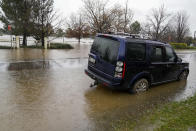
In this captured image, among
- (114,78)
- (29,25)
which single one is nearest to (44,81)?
(114,78)

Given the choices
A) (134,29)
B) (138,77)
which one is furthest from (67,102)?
(134,29)

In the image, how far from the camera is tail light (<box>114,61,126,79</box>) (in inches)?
173

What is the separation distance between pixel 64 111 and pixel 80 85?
6.63 ft

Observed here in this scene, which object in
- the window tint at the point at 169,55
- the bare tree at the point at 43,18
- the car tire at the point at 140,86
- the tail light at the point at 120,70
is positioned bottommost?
the car tire at the point at 140,86

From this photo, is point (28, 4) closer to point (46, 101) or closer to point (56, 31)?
point (56, 31)

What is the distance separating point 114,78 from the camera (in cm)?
448

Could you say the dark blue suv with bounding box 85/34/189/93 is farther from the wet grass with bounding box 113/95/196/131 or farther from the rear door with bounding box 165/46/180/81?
the wet grass with bounding box 113/95/196/131

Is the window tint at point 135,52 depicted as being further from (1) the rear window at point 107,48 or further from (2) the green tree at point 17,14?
(2) the green tree at point 17,14

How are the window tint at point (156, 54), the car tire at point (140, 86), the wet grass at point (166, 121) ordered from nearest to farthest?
the wet grass at point (166, 121) < the car tire at point (140, 86) < the window tint at point (156, 54)

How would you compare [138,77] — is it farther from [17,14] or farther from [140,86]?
[17,14]

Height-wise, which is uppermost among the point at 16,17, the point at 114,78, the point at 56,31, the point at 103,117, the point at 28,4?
the point at 28,4

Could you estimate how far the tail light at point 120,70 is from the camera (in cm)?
438

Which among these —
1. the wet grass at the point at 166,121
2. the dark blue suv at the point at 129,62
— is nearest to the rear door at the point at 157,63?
the dark blue suv at the point at 129,62

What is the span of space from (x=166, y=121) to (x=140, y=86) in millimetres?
1917
